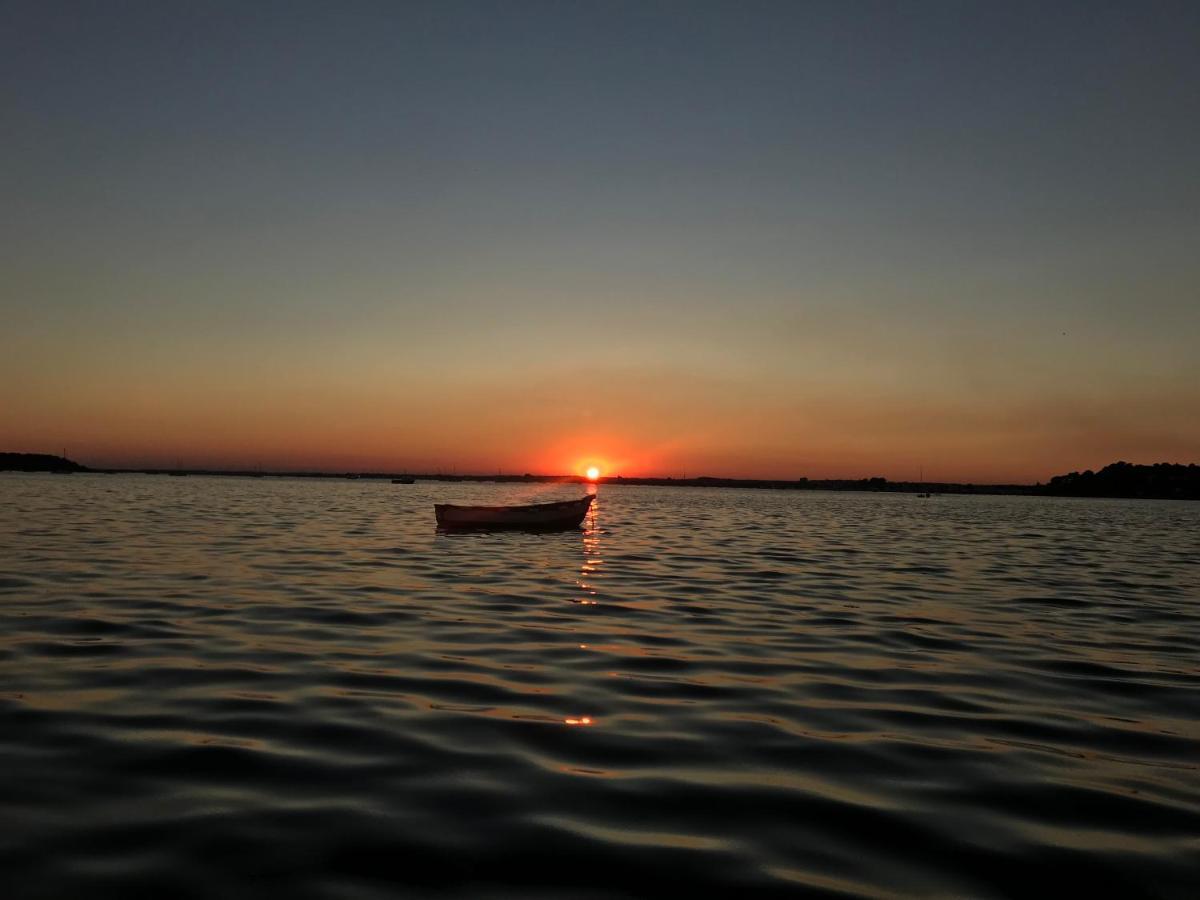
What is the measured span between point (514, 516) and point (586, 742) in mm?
36897

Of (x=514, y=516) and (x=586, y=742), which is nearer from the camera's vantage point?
(x=586, y=742)

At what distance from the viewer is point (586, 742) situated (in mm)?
9258

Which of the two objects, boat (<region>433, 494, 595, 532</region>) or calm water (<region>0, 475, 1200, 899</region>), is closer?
calm water (<region>0, 475, 1200, 899</region>)

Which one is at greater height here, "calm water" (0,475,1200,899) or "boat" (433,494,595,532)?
"boat" (433,494,595,532)

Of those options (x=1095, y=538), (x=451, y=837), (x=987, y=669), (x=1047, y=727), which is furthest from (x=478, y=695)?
(x=1095, y=538)

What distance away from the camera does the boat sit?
146 feet

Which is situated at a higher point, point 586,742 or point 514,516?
point 514,516

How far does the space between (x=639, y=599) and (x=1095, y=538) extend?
44377 mm

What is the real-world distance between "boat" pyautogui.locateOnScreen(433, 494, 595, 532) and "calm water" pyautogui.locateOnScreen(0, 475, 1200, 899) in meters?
22.7

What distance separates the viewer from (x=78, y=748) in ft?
28.5

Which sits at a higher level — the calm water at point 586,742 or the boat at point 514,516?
the boat at point 514,516

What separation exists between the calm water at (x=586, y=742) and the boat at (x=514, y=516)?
22.7 m

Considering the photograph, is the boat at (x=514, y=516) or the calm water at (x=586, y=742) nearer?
the calm water at (x=586, y=742)

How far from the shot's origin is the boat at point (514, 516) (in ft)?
146
